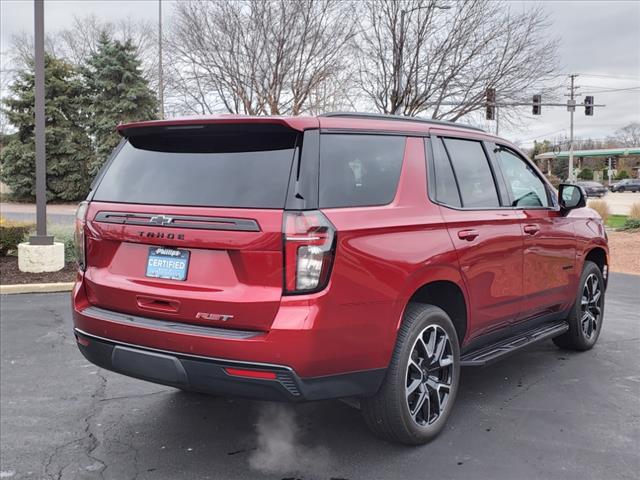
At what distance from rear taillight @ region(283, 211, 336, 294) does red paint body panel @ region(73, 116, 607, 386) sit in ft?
0.12

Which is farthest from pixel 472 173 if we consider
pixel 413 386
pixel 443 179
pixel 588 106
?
pixel 588 106

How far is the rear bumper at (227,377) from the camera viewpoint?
2.78 m

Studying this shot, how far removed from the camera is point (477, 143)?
4281 mm

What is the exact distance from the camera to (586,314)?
5.45 metres

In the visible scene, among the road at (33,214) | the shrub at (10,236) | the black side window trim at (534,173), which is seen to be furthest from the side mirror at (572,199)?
the road at (33,214)

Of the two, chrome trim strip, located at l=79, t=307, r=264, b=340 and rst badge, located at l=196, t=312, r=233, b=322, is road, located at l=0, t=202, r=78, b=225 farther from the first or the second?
rst badge, located at l=196, t=312, r=233, b=322

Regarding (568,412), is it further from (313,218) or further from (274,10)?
(274,10)

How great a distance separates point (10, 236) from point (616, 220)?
64.4 ft

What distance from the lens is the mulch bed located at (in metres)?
9.11

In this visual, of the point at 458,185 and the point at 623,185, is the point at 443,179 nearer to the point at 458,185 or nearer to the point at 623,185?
the point at 458,185

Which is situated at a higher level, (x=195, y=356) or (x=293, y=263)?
(x=293, y=263)

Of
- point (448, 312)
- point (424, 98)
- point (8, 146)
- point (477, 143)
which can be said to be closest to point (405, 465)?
point (448, 312)

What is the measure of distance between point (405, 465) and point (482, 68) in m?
18.6

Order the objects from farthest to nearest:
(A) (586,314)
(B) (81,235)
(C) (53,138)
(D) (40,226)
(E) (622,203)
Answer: (C) (53,138)
(E) (622,203)
(D) (40,226)
(A) (586,314)
(B) (81,235)
